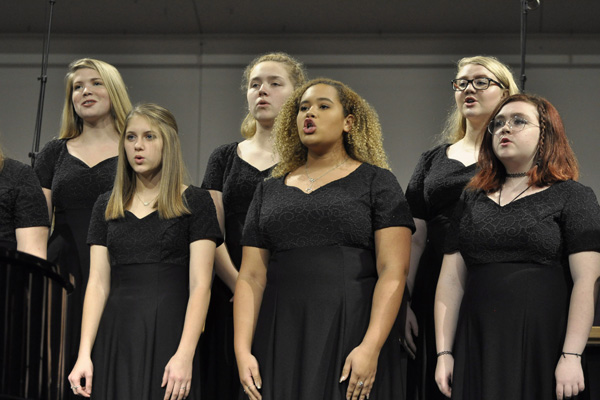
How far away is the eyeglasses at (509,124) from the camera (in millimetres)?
2570

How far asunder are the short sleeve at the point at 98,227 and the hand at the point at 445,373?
1116 mm

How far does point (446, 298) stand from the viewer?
2.59 m

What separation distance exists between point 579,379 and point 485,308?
311 millimetres

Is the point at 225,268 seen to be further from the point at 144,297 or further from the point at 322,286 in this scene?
the point at 322,286

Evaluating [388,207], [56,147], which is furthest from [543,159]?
[56,147]

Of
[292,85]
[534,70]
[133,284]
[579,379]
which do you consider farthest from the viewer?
[534,70]

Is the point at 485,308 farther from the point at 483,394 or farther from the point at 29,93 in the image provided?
the point at 29,93

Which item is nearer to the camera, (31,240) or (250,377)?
(250,377)

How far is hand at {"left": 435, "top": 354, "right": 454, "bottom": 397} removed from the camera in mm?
2473

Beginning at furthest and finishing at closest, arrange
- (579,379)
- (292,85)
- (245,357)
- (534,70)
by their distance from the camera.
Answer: (534,70) → (292,85) → (245,357) → (579,379)

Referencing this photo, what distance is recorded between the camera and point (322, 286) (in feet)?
8.01

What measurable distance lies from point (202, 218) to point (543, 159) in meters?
1.05
